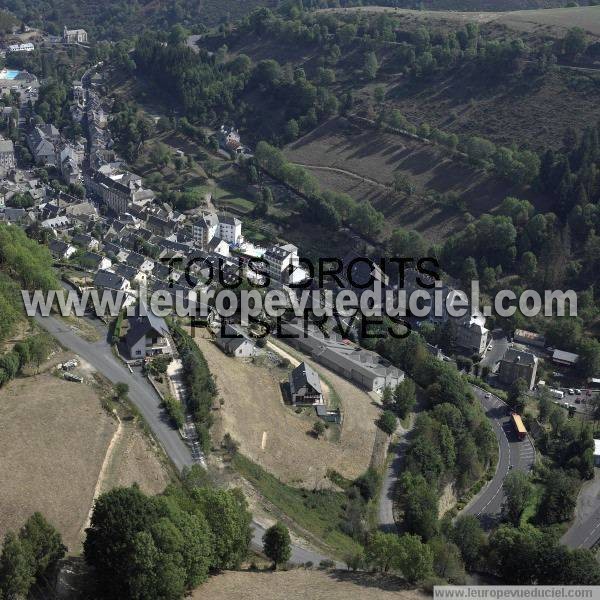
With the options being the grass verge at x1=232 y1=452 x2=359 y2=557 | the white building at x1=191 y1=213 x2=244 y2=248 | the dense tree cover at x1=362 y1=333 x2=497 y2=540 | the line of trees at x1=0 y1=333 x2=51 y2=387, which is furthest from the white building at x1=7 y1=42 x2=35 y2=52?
the grass verge at x1=232 y1=452 x2=359 y2=557

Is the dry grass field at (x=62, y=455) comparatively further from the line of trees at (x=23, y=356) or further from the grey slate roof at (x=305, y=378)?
the grey slate roof at (x=305, y=378)

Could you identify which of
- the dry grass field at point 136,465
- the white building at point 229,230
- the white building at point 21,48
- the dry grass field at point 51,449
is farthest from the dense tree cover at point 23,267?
the white building at point 21,48

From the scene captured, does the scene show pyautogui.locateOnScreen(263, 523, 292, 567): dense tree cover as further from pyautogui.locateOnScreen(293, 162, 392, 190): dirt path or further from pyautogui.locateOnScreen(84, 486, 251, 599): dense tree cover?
pyautogui.locateOnScreen(293, 162, 392, 190): dirt path

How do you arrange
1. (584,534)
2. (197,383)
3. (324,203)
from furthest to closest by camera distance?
1. (324,203)
2. (584,534)
3. (197,383)

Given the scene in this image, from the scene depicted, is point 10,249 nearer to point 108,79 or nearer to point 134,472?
point 134,472

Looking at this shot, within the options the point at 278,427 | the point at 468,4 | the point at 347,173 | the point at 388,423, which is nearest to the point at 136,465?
the point at 278,427

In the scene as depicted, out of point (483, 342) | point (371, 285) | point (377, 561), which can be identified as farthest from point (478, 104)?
point (377, 561)

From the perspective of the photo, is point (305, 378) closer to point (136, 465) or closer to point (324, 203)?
point (136, 465)
